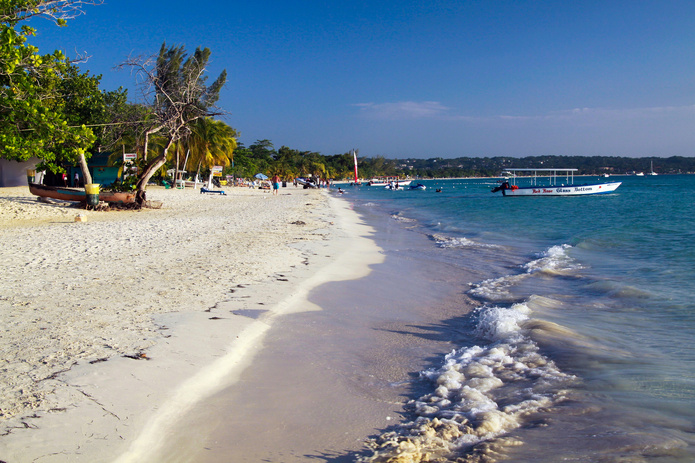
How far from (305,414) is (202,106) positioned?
774 inches

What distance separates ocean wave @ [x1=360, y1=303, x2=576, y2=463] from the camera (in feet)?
9.57

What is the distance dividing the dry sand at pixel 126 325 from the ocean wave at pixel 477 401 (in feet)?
5.12

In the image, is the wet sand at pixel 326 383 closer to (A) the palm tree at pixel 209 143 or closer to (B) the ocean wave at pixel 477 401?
(B) the ocean wave at pixel 477 401

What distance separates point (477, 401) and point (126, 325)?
3501 mm

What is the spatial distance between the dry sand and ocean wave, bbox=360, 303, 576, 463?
1.56m

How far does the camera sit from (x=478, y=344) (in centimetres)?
504

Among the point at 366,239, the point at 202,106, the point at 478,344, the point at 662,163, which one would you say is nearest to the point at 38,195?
the point at 202,106

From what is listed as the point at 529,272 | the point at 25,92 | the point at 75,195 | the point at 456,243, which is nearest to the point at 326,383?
the point at 529,272

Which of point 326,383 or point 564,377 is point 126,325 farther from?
point 564,377

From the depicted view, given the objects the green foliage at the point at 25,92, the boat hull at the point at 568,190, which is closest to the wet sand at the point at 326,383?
the green foliage at the point at 25,92

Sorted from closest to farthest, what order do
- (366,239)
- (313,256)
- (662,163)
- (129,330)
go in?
(129,330) → (313,256) → (366,239) → (662,163)

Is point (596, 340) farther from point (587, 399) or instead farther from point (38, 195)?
point (38, 195)

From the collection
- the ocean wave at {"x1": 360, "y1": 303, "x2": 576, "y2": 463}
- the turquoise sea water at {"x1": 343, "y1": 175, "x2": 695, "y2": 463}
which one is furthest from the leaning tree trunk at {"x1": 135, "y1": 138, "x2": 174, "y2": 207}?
the ocean wave at {"x1": 360, "y1": 303, "x2": 576, "y2": 463}

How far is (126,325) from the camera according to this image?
475 cm
